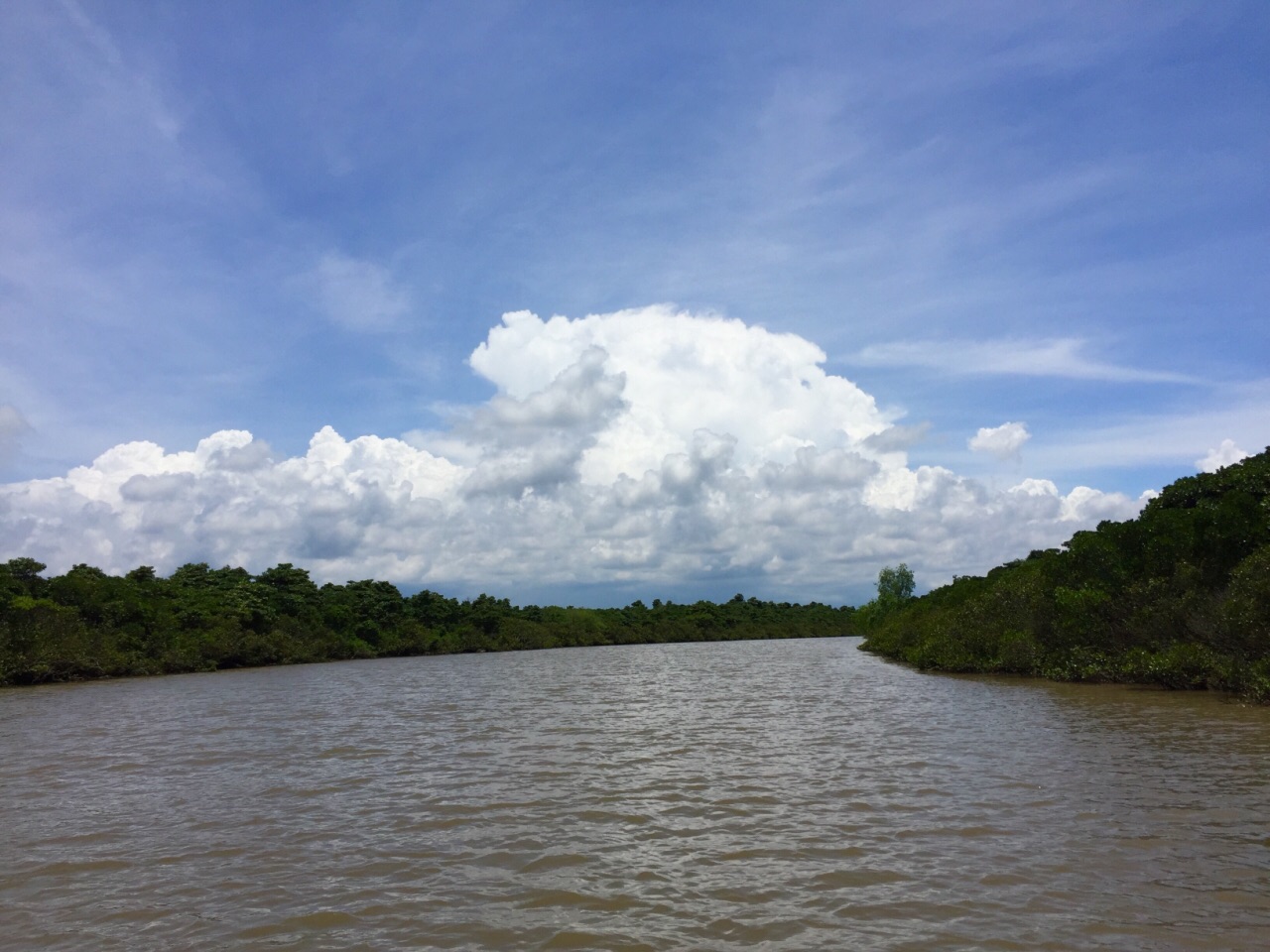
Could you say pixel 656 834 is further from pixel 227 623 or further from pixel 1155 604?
pixel 227 623

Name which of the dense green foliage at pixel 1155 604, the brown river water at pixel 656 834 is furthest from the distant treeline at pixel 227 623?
the dense green foliage at pixel 1155 604

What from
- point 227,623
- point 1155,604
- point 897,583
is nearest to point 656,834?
point 1155,604

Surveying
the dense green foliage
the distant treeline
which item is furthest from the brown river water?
the distant treeline

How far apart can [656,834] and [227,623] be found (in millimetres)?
57196

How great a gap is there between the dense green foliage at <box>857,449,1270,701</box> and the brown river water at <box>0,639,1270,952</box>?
299 centimetres

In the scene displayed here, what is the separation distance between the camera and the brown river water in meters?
7.38

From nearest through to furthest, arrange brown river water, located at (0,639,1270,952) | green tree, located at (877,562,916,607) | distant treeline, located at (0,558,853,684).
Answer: brown river water, located at (0,639,1270,952)
distant treeline, located at (0,558,853,684)
green tree, located at (877,562,916,607)

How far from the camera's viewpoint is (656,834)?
34.7 feet

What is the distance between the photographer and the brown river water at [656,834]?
24.2ft

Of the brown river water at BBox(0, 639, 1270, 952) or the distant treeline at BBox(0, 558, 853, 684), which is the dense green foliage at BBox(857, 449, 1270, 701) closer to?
the brown river water at BBox(0, 639, 1270, 952)

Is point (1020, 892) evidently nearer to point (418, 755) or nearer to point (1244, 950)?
point (1244, 950)

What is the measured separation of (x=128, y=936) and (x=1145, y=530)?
102ft

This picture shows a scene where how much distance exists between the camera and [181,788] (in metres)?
14.5

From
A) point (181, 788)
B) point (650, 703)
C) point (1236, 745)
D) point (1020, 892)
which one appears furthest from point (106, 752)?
point (1236, 745)
